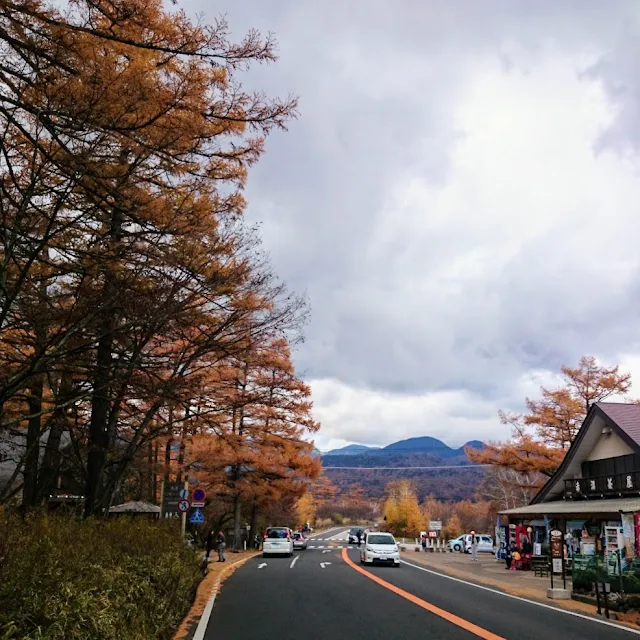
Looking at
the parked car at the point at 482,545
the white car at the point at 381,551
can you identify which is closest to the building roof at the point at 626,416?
the white car at the point at 381,551

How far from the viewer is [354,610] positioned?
38.3 feet

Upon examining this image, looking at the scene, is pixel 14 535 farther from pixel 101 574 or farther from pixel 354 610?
pixel 354 610

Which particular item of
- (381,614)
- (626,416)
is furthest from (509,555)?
(381,614)

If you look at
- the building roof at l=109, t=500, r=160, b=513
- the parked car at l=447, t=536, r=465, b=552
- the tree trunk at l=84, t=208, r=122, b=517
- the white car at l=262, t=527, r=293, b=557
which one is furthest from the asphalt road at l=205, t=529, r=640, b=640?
the parked car at l=447, t=536, r=465, b=552

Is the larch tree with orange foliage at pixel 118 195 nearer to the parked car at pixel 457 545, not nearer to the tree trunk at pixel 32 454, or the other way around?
the tree trunk at pixel 32 454

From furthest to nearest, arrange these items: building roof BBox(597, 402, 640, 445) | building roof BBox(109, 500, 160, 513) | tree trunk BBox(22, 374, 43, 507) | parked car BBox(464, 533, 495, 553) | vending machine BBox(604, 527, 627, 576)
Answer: parked car BBox(464, 533, 495, 553), building roof BBox(109, 500, 160, 513), building roof BBox(597, 402, 640, 445), vending machine BBox(604, 527, 627, 576), tree trunk BBox(22, 374, 43, 507)

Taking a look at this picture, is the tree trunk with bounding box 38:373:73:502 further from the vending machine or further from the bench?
the bench

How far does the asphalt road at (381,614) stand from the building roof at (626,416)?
8.00 metres

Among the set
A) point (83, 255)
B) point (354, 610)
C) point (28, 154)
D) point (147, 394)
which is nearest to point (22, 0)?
point (28, 154)

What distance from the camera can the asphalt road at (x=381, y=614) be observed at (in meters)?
9.28

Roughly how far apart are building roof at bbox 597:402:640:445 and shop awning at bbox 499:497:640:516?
2238 mm

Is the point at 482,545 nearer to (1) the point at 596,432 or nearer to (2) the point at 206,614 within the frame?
(1) the point at 596,432

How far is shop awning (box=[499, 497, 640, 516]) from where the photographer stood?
18562mm

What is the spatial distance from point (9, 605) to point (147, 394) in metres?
6.77
